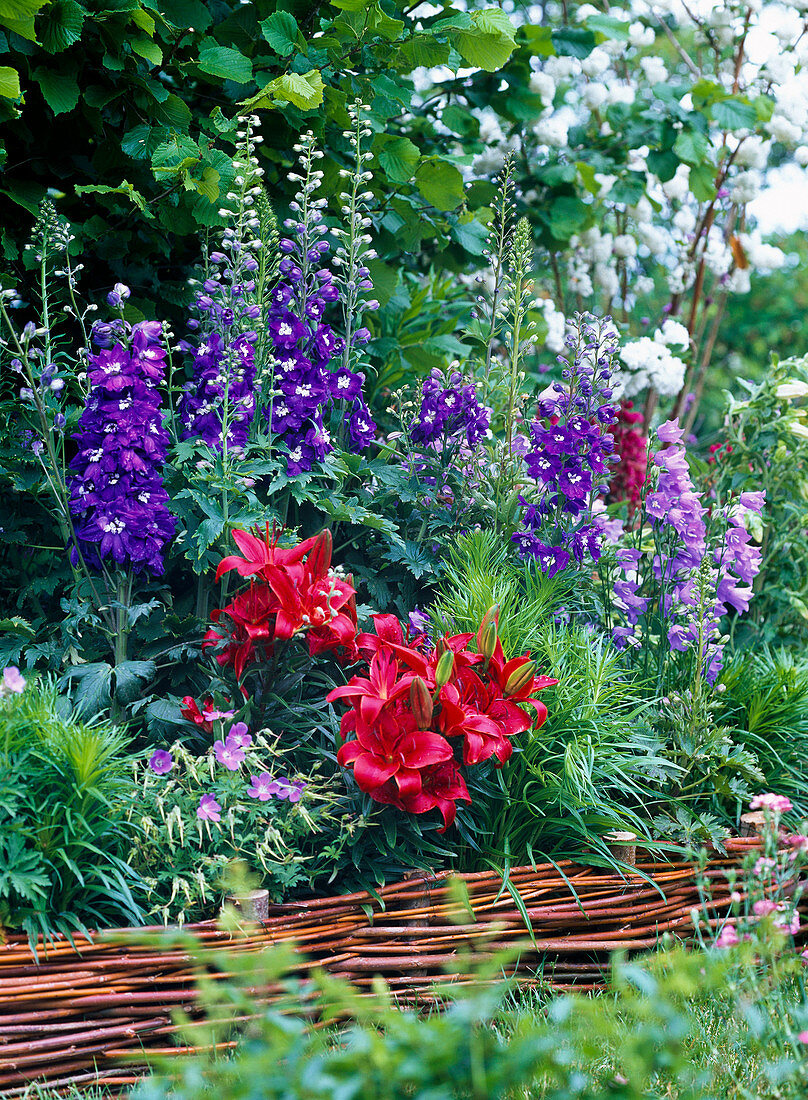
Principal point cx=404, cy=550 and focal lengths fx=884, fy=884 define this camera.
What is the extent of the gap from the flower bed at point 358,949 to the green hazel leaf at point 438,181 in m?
2.05

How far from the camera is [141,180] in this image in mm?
2664

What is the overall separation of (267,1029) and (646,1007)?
0.44 metres

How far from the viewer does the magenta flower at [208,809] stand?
1684 mm

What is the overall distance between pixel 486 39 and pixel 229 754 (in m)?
2.08

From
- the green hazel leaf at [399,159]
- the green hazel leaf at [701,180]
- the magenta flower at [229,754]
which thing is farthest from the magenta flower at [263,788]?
the green hazel leaf at [701,180]

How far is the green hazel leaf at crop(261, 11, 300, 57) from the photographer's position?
2.34m

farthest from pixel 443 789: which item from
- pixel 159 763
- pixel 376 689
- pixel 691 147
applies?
pixel 691 147

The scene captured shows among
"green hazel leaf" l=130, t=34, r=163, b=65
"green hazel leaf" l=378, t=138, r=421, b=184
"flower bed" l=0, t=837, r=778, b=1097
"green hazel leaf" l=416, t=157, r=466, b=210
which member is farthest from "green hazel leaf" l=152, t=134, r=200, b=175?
"flower bed" l=0, t=837, r=778, b=1097

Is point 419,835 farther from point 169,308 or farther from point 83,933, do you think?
point 169,308

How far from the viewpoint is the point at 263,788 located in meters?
1.78

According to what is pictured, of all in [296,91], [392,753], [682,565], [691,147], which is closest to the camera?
[392,753]

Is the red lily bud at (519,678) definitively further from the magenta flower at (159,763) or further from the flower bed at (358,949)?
the magenta flower at (159,763)

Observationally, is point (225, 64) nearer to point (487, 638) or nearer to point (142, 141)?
point (142, 141)

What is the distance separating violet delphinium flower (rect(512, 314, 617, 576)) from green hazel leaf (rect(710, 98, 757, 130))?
1.56m
